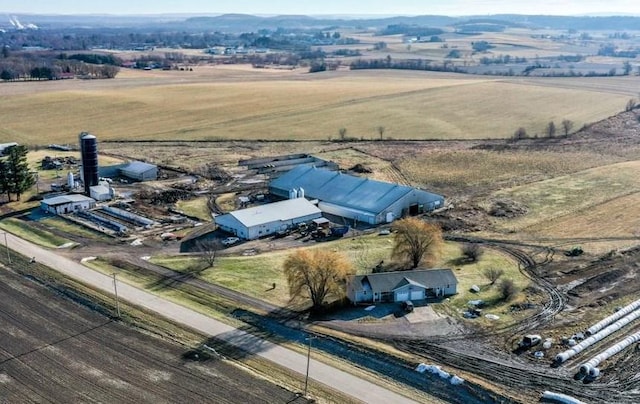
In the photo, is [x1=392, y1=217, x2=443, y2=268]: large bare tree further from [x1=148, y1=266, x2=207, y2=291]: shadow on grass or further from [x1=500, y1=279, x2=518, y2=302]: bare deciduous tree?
[x1=148, y1=266, x2=207, y2=291]: shadow on grass

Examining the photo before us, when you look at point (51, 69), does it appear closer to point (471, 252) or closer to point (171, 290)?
point (171, 290)

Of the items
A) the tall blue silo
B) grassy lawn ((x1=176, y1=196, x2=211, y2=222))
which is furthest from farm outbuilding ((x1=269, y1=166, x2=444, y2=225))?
the tall blue silo

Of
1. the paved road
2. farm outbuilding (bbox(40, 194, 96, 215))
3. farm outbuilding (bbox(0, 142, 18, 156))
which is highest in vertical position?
farm outbuilding (bbox(0, 142, 18, 156))

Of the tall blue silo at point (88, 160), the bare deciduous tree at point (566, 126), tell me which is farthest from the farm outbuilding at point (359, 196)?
the bare deciduous tree at point (566, 126)

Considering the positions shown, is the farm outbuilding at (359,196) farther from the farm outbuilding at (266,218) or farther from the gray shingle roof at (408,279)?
the gray shingle roof at (408,279)

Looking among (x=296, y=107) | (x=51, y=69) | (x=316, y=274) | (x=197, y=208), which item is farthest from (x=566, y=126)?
(x=51, y=69)

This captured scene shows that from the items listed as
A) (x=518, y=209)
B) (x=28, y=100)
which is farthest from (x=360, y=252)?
(x=28, y=100)
